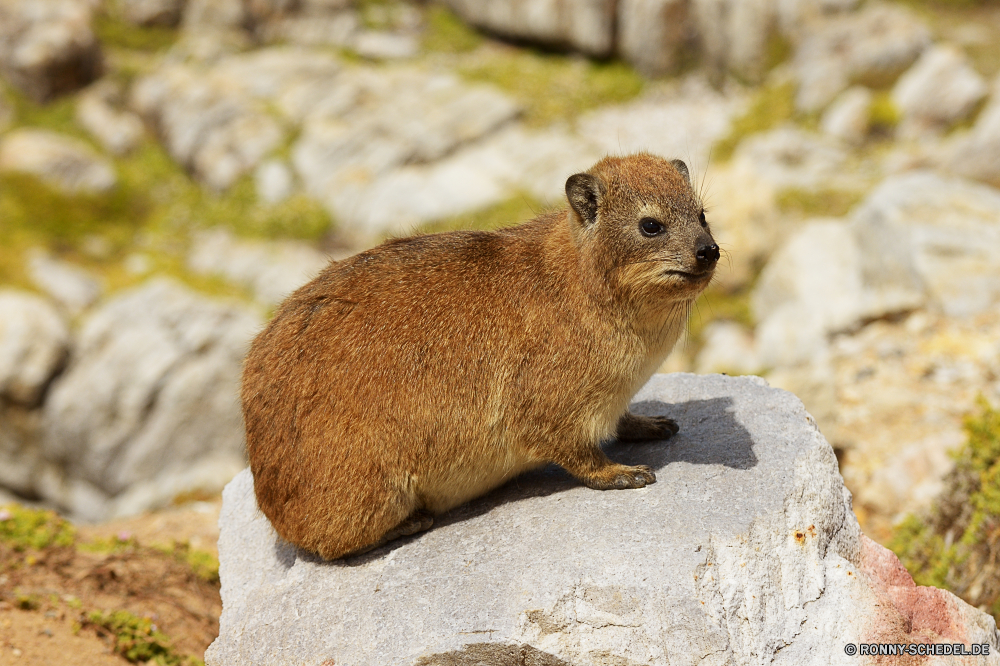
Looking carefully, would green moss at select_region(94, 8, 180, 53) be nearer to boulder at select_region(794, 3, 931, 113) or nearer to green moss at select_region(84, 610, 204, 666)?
boulder at select_region(794, 3, 931, 113)

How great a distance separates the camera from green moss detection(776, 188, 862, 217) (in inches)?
635

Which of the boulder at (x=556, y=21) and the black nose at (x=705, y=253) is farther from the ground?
the black nose at (x=705, y=253)

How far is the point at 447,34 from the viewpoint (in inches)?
1011

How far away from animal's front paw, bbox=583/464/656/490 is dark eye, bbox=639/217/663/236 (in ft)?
5.20

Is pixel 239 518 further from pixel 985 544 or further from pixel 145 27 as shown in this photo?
pixel 145 27

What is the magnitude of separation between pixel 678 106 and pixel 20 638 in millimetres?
20063

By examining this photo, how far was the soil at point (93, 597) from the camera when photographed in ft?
19.8

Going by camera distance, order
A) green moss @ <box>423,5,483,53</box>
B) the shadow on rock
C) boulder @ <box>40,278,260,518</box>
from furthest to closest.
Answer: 1. green moss @ <box>423,5,483,53</box>
2. boulder @ <box>40,278,260,518</box>
3. the shadow on rock

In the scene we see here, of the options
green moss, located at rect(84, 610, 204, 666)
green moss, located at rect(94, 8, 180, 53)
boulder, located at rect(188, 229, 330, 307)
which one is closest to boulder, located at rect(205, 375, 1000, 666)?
green moss, located at rect(84, 610, 204, 666)

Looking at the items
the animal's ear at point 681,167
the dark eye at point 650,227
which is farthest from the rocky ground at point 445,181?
the dark eye at point 650,227

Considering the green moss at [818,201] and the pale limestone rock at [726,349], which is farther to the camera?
the green moss at [818,201]

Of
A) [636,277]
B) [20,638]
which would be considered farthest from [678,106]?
[20,638]

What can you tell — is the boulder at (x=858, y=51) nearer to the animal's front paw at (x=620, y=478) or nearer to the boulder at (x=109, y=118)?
the animal's front paw at (x=620, y=478)

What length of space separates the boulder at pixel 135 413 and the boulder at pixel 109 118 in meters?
9.28
